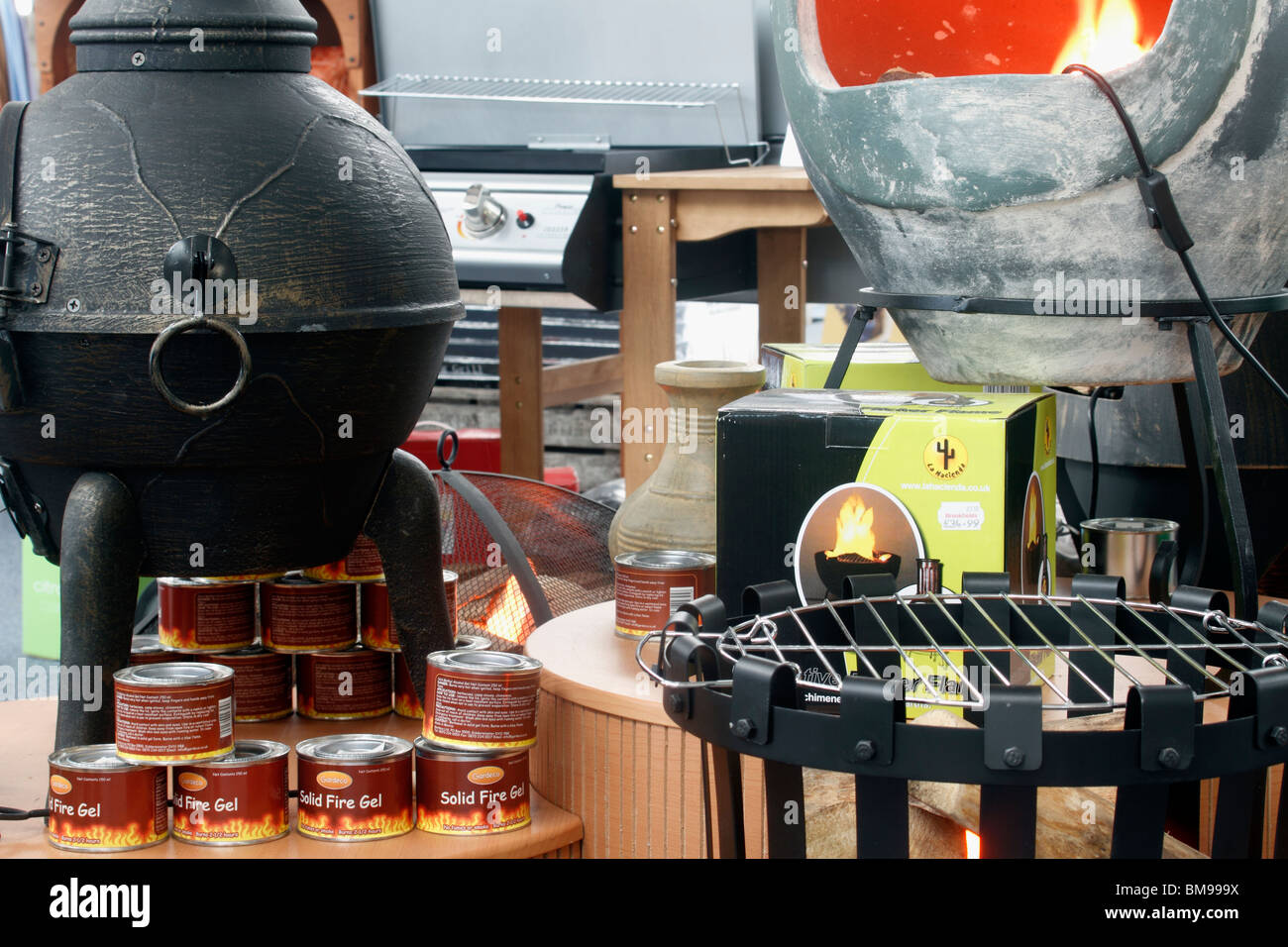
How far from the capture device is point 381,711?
1992 mm

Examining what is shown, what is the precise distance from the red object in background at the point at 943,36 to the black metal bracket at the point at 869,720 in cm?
130

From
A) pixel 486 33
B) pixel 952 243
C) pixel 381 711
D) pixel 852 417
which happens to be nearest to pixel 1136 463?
pixel 952 243

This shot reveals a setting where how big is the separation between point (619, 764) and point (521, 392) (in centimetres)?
185

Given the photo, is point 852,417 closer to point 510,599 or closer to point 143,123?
point 143,123

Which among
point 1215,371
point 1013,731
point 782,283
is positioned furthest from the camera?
point 782,283

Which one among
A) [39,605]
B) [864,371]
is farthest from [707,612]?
[39,605]

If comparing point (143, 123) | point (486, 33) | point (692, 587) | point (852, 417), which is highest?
point (486, 33)

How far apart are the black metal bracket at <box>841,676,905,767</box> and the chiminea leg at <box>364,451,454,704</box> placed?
1.07 metres

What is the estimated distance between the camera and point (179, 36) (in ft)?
5.44

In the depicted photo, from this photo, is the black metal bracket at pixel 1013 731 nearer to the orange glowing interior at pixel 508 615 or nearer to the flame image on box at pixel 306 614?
the flame image on box at pixel 306 614

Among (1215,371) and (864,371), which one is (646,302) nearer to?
(864,371)

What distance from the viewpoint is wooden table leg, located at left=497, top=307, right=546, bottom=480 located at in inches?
131
